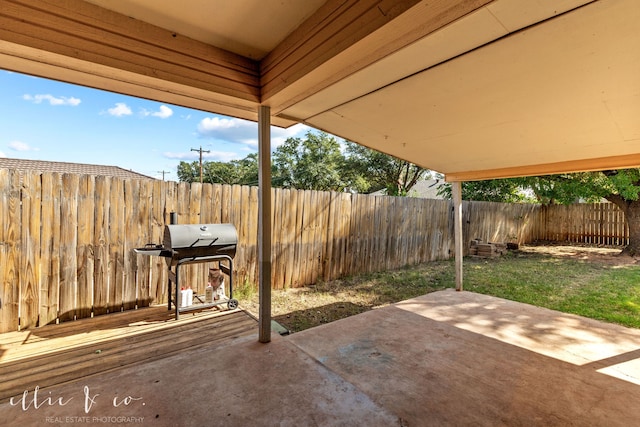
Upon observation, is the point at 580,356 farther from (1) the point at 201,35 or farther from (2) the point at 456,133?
(1) the point at 201,35

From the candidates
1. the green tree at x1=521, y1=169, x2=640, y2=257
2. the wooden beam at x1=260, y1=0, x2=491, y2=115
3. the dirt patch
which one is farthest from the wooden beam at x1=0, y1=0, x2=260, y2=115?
the dirt patch

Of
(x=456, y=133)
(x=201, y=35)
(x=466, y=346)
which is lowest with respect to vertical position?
(x=466, y=346)

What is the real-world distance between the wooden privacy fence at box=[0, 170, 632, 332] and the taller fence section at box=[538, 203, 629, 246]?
8.20 meters

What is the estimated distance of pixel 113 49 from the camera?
1.52m

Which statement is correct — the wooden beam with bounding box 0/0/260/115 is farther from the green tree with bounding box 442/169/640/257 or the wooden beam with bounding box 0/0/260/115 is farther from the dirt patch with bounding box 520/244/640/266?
A: the dirt patch with bounding box 520/244/640/266

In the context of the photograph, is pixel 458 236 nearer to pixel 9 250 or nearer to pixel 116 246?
pixel 116 246

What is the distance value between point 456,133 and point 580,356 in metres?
2.04

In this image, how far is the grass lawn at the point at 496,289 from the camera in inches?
139

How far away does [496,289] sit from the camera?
4547mm

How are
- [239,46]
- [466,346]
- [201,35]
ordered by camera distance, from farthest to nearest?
1. [466,346]
2. [239,46]
3. [201,35]

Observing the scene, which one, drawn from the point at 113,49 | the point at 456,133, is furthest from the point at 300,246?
the point at 113,49

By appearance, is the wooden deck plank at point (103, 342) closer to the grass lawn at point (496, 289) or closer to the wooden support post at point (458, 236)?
→ the grass lawn at point (496, 289)

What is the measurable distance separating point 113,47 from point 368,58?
1.33 meters

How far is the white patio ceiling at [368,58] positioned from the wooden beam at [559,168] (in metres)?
0.48
